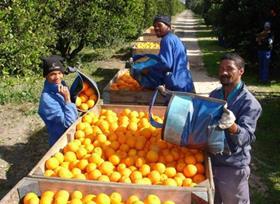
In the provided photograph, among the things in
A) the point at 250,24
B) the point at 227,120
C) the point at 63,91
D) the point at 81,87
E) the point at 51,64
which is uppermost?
the point at 51,64

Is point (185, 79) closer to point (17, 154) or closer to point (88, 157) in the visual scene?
point (88, 157)

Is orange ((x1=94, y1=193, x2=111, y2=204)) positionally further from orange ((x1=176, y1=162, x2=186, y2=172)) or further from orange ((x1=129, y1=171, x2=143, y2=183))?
orange ((x1=176, y1=162, x2=186, y2=172))

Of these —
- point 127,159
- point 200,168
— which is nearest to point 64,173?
point 127,159

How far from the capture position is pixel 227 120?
3119 millimetres

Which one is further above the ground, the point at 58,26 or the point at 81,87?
the point at 81,87

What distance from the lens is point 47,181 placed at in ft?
10.3

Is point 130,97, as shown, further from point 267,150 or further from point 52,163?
point 52,163

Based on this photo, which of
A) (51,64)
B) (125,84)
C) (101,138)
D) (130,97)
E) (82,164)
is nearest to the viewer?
(82,164)

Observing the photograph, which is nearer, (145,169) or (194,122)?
(194,122)

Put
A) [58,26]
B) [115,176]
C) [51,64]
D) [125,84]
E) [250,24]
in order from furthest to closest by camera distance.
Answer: [250,24], [58,26], [125,84], [51,64], [115,176]

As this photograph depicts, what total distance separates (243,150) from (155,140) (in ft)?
2.56

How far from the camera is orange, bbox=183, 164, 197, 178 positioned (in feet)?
11.4

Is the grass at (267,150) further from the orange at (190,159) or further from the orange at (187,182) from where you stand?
the orange at (187,182)

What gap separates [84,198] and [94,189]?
102 mm
